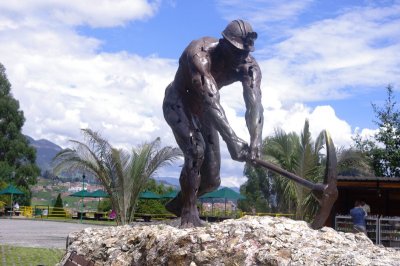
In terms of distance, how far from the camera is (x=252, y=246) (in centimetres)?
405

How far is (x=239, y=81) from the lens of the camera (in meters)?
5.70

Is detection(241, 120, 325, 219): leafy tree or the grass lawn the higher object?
detection(241, 120, 325, 219): leafy tree

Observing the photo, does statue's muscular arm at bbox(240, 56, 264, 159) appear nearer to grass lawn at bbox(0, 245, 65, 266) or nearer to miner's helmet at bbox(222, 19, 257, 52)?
miner's helmet at bbox(222, 19, 257, 52)

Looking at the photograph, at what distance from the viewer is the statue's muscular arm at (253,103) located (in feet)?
16.5

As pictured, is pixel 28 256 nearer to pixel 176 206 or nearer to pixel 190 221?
pixel 176 206

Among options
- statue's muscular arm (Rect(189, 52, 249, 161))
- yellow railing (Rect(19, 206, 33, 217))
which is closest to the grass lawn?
statue's muscular arm (Rect(189, 52, 249, 161))

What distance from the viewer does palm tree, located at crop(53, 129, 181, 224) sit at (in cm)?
1689

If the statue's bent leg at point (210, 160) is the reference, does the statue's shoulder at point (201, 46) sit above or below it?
above

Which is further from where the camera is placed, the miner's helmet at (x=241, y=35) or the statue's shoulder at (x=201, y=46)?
the statue's shoulder at (x=201, y=46)

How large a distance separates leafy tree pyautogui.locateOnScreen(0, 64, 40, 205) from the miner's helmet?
40.9 meters

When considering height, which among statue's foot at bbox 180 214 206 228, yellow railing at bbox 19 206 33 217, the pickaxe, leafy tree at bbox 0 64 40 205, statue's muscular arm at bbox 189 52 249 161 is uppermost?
leafy tree at bbox 0 64 40 205

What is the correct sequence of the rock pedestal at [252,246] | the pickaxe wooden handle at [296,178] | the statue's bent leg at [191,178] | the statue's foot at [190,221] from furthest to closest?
the statue's bent leg at [191,178]
the statue's foot at [190,221]
the pickaxe wooden handle at [296,178]
the rock pedestal at [252,246]

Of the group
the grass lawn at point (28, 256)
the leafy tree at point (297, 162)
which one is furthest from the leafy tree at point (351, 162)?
the grass lawn at point (28, 256)

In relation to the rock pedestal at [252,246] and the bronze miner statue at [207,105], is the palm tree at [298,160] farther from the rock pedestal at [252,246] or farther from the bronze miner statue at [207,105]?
the rock pedestal at [252,246]
